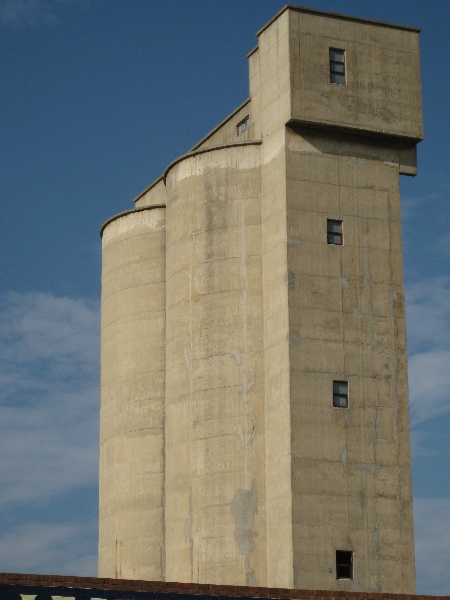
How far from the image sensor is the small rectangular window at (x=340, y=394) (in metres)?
59.6

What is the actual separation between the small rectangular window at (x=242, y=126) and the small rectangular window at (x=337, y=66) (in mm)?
5285

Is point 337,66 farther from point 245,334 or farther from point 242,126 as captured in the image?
point 245,334

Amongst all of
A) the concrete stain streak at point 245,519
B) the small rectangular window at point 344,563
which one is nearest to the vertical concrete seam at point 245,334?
the concrete stain streak at point 245,519

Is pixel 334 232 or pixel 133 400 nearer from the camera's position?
pixel 334 232

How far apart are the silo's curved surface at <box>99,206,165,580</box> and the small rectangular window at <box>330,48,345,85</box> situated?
12.6 meters

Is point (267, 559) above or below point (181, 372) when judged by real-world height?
below

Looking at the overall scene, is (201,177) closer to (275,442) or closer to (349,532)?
(275,442)

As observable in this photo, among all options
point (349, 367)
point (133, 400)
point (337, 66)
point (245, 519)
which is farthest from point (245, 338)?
point (337, 66)

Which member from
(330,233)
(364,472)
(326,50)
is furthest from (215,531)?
(326,50)

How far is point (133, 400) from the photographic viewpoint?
69.8 metres

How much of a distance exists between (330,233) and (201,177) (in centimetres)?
683

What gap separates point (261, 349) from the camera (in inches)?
2441

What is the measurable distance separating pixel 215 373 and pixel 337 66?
13.6m

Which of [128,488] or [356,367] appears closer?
[356,367]
